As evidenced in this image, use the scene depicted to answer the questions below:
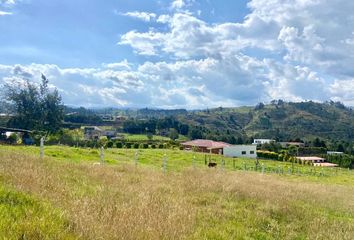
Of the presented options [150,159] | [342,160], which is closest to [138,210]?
[150,159]

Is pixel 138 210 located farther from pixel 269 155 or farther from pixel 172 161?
pixel 269 155

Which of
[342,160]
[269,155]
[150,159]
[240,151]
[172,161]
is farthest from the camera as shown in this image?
[342,160]

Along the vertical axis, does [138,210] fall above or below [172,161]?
above

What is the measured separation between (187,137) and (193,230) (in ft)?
539

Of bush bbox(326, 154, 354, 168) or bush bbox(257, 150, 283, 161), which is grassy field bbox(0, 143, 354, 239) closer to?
bush bbox(257, 150, 283, 161)

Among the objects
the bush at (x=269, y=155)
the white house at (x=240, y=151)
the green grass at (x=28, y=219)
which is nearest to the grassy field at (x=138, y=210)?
the green grass at (x=28, y=219)

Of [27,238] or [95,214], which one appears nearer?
[27,238]

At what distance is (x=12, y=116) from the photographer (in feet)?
369

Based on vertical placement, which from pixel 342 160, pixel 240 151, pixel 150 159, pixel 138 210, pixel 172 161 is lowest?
pixel 342 160

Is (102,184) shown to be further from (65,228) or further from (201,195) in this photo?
(65,228)

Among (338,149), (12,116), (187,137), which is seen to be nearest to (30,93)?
(12,116)

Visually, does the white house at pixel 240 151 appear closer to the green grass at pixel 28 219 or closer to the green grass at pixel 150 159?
the green grass at pixel 150 159

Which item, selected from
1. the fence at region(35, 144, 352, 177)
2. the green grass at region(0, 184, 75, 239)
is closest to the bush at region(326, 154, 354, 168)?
the fence at region(35, 144, 352, 177)

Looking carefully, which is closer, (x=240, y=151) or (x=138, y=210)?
(x=138, y=210)
